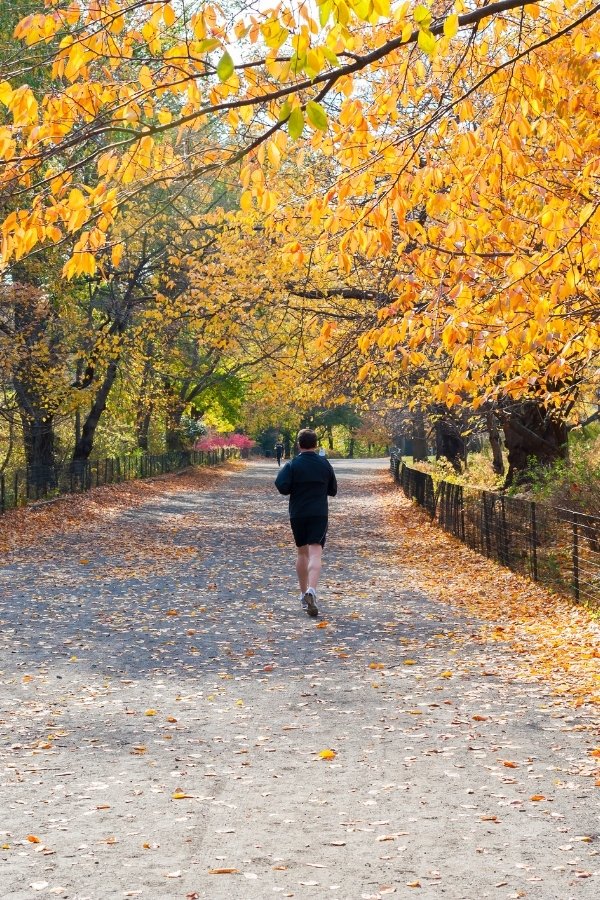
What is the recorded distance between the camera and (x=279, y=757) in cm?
→ 670

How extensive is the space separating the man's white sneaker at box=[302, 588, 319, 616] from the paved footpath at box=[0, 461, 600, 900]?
0.46 ft

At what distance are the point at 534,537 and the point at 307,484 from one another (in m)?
4.10

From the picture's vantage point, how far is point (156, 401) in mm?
36281

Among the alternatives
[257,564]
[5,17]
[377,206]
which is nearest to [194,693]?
[377,206]

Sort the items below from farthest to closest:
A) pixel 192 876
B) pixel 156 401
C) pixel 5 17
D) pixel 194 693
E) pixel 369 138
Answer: pixel 156 401 → pixel 5 17 → pixel 369 138 → pixel 194 693 → pixel 192 876

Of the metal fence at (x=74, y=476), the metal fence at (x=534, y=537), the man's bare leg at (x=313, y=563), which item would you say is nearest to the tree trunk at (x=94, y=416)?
the metal fence at (x=74, y=476)

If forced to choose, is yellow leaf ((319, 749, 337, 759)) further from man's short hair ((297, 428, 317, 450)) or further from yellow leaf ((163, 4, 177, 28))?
man's short hair ((297, 428, 317, 450))

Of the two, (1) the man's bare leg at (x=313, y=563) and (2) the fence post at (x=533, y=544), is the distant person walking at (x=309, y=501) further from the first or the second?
(2) the fence post at (x=533, y=544)

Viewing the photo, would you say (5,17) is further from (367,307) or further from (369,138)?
(369,138)

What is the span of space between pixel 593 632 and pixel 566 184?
14.3 ft

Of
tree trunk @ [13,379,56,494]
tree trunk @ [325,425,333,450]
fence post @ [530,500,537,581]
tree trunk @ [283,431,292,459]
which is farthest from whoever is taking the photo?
tree trunk @ [325,425,333,450]

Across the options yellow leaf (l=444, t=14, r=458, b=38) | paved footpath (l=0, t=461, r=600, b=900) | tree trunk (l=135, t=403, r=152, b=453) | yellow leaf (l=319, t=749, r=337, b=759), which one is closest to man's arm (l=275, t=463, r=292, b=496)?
paved footpath (l=0, t=461, r=600, b=900)

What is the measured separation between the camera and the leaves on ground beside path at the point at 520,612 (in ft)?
30.7

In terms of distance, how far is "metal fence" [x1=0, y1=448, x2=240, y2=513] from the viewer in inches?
1062
